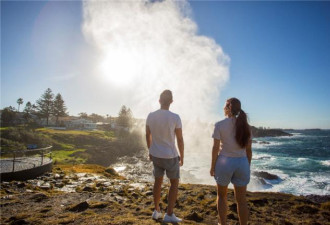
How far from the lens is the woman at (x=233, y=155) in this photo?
11.2 ft

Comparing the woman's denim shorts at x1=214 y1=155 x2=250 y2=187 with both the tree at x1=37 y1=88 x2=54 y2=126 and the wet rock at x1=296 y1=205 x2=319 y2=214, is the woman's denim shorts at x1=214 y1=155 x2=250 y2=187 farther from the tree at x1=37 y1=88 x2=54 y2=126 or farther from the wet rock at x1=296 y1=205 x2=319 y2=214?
the tree at x1=37 y1=88 x2=54 y2=126

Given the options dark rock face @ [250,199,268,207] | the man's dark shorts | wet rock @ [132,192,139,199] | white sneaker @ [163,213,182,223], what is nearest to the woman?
the man's dark shorts

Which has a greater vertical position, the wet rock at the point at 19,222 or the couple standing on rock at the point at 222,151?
the couple standing on rock at the point at 222,151

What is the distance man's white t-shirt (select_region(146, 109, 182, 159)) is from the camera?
3934mm

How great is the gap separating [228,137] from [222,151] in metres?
0.30

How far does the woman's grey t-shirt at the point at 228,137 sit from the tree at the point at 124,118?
3962 inches

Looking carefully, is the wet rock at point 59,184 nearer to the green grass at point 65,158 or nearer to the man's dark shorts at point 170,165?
the man's dark shorts at point 170,165

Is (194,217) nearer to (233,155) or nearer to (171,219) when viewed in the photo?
(171,219)

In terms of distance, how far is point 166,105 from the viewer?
4.12 meters

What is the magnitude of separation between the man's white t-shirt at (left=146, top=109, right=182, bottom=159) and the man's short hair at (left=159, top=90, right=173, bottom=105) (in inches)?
8.5

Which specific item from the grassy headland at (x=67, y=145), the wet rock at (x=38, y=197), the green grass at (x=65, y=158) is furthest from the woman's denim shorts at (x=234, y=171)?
the green grass at (x=65, y=158)

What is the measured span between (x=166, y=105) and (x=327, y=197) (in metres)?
19.9

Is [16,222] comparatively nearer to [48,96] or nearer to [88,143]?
[88,143]

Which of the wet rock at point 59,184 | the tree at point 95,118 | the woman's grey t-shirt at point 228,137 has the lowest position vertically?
the wet rock at point 59,184
